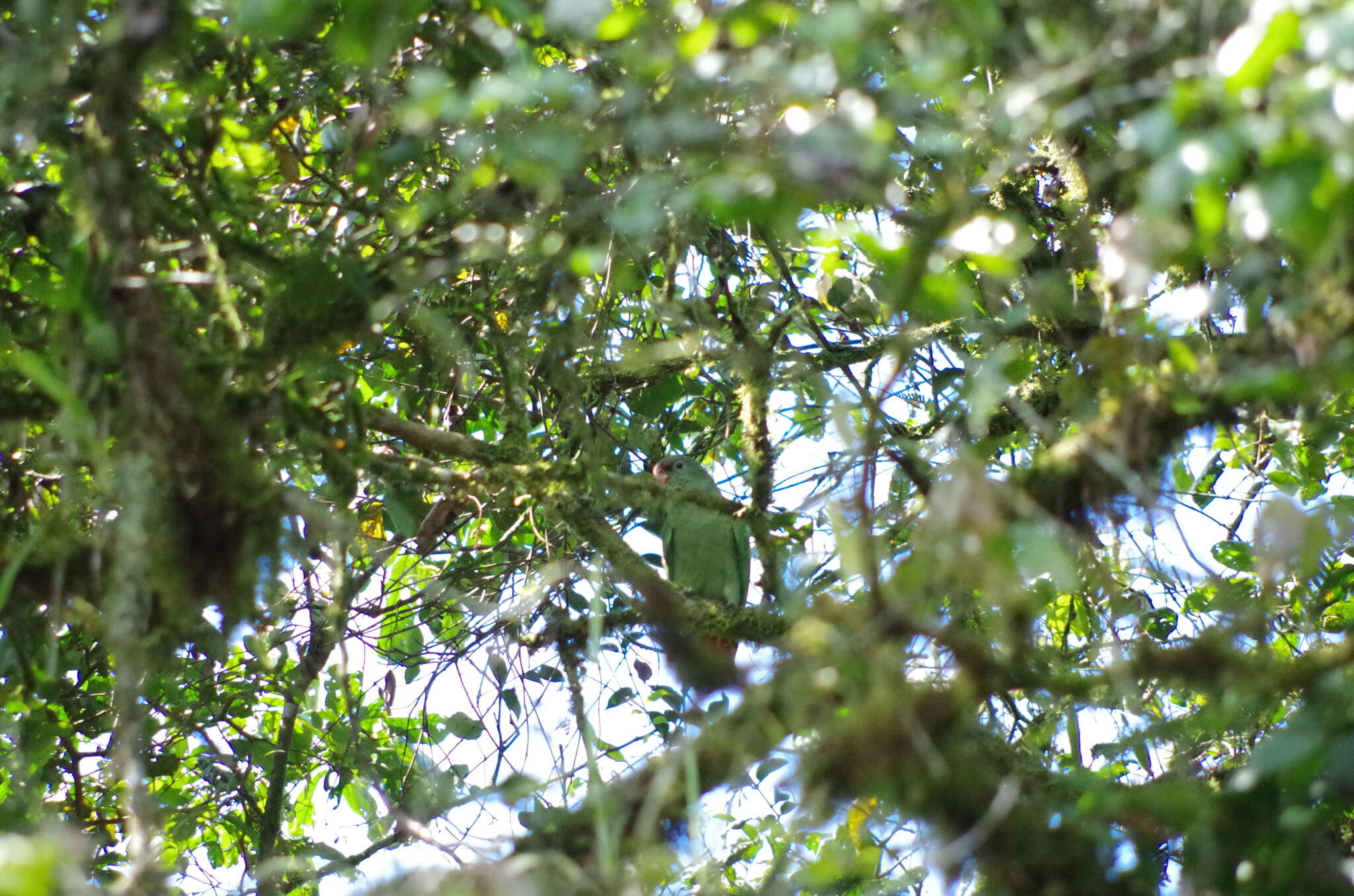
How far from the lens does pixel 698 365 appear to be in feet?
11.5

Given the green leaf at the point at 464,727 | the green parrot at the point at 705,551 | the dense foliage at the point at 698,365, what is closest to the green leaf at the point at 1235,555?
the dense foliage at the point at 698,365

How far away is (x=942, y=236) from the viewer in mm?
1596

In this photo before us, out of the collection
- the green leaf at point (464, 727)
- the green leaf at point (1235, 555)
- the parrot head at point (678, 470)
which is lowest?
the green leaf at point (1235, 555)

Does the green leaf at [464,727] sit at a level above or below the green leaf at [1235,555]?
above

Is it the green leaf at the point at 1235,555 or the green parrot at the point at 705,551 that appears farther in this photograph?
the green parrot at the point at 705,551

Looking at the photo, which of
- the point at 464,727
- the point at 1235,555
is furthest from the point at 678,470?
the point at 1235,555

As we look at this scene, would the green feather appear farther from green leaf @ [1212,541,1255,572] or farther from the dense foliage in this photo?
green leaf @ [1212,541,1255,572]

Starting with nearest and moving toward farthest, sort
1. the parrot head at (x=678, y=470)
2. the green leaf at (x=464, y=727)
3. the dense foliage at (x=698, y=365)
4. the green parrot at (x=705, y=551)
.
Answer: the dense foliage at (x=698, y=365) → the green leaf at (x=464, y=727) → the parrot head at (x=678, y=470) → the green parrot at (x=705, y=551)

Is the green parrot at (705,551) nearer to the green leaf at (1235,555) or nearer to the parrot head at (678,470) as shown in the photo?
the parrot head at (678,470)

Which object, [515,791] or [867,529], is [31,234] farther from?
[867,529]

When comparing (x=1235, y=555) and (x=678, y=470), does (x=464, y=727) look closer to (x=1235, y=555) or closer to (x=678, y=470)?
(x=678, y=470)

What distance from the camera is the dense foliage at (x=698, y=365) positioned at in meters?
1.52

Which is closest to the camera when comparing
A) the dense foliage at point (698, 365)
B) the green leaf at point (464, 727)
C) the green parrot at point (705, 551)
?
the dense foliage at point (698, 365)

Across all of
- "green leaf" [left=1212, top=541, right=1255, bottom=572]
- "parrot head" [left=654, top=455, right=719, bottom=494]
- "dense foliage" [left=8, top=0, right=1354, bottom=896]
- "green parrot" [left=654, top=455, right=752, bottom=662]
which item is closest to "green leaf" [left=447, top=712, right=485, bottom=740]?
"dense foliage" [left=8, top=0, right=1354, bottom=896]
